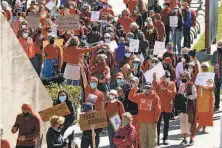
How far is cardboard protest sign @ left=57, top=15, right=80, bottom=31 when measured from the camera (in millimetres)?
26688

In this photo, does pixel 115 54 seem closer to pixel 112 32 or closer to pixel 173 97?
pixel 112 32

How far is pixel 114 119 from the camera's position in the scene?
20047 millimetres

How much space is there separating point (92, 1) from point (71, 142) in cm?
1440

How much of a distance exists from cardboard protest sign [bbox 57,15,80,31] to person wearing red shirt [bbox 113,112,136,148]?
803 cm

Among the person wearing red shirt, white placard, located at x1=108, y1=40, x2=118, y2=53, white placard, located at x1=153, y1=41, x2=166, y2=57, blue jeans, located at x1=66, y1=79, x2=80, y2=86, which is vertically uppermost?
white placard, located at x1=108, y1=40, x2=118, y2=53

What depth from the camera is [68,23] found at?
87.9 feet

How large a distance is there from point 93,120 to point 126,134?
100 centimetres

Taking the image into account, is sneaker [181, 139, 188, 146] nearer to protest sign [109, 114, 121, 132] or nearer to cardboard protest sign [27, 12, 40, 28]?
protest sign [109, 114, 121, 132]

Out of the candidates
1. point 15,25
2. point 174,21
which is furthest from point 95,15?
point 15,25

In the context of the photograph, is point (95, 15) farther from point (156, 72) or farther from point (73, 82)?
point (156, 72)

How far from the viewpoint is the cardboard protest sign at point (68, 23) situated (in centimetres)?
2669

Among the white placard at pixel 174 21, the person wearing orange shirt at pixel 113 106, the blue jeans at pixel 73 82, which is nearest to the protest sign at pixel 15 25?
the blue jeans at pixel 73 82

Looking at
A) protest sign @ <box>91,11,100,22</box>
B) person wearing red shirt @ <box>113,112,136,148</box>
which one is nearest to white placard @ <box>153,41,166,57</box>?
protest sign @ <box>91,11,100,22</box>

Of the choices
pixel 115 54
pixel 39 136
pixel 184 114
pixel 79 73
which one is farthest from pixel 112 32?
pixel 39 136
